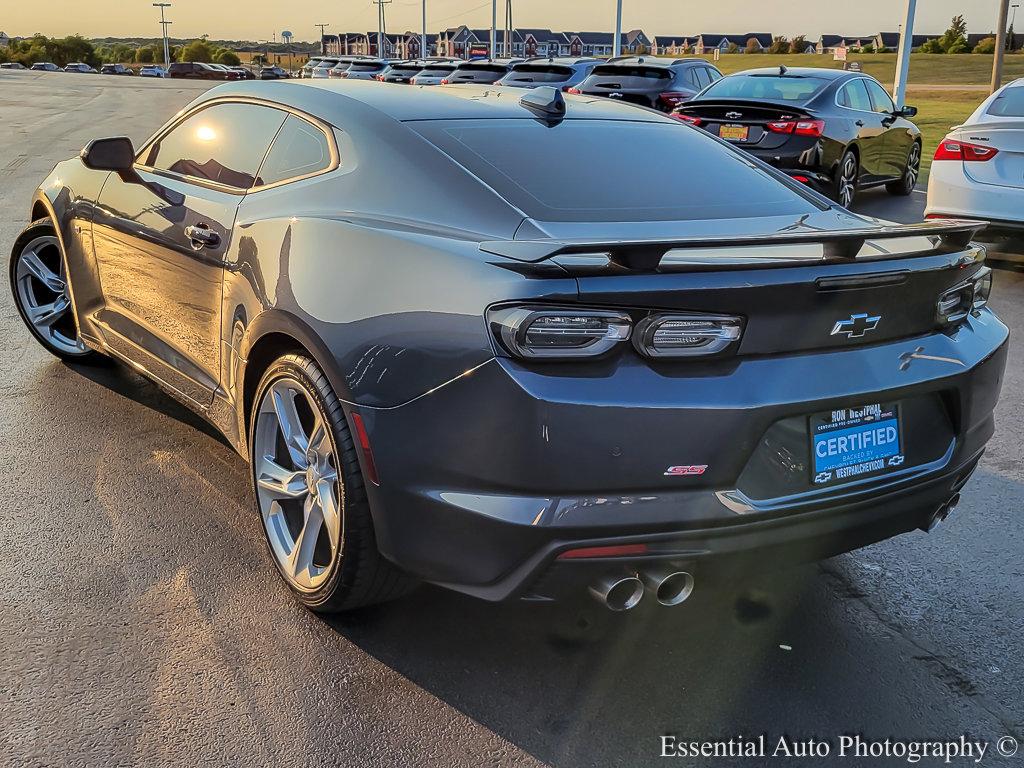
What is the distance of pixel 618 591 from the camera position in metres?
2.62

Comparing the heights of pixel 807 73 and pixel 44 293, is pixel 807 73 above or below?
above

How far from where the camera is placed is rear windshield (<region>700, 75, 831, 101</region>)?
39.4 ft

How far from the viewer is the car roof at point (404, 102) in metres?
3.55

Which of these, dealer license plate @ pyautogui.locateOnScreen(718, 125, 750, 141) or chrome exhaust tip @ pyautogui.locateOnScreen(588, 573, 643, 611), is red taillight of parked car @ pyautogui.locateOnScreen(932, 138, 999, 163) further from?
chrome exhaust tip @ pyautogui.locateOnScreen(588, 573, 643, 611)

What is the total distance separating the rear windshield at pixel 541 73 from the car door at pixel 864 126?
8127 millimetres

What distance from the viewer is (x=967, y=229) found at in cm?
294

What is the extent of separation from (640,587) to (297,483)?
3.95 feet

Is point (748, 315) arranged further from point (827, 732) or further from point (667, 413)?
point (827, 732)

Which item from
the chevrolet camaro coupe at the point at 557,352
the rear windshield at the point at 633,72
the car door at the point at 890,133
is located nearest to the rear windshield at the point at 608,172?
the chevrolet camaro coupe at the point at 557,352

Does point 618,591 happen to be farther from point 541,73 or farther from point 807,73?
point 541,73

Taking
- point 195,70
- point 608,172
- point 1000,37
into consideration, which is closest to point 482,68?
point 1000,37

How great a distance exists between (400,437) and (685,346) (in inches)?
29.8

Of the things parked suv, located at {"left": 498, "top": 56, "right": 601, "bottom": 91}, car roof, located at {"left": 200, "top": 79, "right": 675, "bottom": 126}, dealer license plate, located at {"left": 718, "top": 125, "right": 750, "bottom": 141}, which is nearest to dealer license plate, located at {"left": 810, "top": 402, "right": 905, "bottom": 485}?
car roof, located at {"left": 200, "top": 79, "right": 675, "bottom": 126}

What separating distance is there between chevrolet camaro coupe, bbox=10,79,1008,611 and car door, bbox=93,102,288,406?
36 mm
